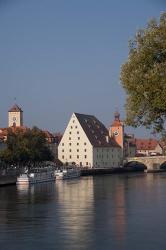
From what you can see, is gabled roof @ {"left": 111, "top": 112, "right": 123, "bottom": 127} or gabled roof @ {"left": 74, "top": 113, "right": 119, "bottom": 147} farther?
gabled roof @ {"left": 111, "top": 112, "right": 123, "bottom": 127}

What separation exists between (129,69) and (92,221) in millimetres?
10505

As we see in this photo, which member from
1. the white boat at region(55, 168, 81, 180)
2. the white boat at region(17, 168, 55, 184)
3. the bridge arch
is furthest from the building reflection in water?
the bridge arch

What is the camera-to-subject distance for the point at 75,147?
10525 cm

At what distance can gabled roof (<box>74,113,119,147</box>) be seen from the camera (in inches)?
4141

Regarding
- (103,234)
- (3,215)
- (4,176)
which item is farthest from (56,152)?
(103,234)

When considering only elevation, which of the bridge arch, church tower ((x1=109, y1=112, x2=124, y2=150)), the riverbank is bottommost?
the riverbank

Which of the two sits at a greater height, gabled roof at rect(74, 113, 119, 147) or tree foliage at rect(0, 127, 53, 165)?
gabled roof at rect(74, 113, 119, 147)

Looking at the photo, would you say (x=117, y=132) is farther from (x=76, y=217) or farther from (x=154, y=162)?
Answer: (x=76, y=217)

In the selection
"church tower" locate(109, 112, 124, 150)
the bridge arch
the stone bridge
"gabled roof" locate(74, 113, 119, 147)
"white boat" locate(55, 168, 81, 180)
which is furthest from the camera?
"church tower" locate(109, 112, 124, 150)

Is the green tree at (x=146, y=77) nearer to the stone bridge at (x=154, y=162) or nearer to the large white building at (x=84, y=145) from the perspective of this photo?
the large white building at (x=84, y=145)

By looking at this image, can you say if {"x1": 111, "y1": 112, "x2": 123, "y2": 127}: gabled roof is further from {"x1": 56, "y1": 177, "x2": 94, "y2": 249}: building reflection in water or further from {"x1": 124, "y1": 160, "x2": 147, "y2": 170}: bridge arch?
{"x1": 56, "y1": 177, "x2": 94, "y2": 249}: building reflection in water

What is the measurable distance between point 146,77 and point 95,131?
8773cm

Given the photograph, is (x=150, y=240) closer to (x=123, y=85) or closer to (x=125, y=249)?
(x=125, y=249)

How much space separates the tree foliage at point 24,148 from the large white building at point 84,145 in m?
28.7
